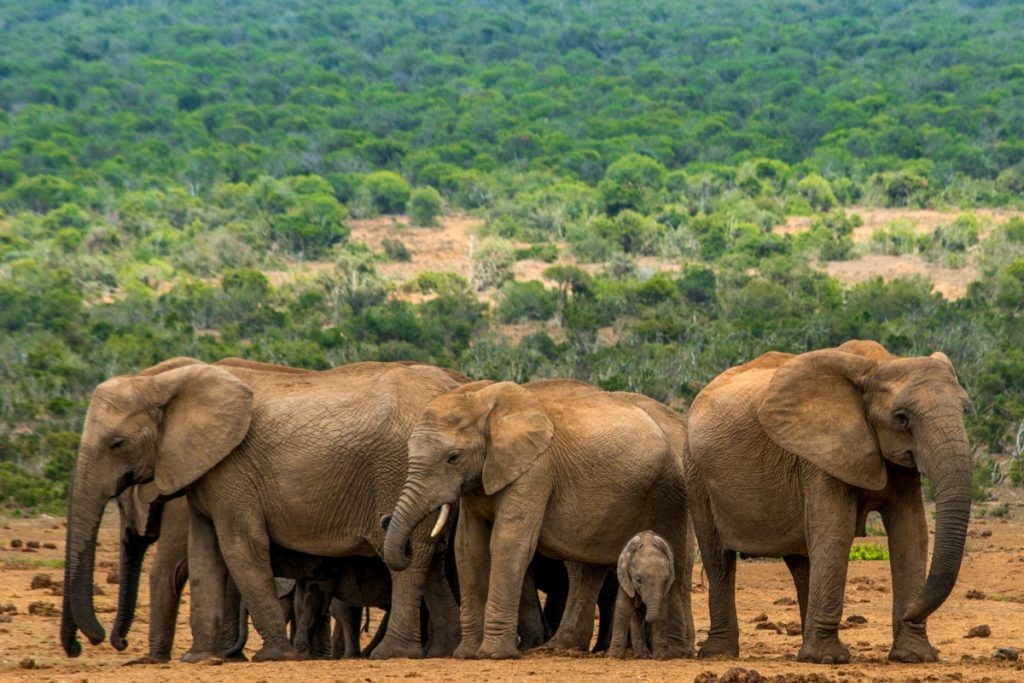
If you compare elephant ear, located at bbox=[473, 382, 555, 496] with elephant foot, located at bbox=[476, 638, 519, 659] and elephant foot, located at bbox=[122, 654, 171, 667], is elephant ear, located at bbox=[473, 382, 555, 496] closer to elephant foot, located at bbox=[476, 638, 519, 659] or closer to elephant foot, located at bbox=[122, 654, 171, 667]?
elephant foot, located at bbox=[476, 638, 519, 659]

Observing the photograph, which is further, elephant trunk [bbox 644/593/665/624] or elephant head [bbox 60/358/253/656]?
elephant head [bbox 60/358/253/656]

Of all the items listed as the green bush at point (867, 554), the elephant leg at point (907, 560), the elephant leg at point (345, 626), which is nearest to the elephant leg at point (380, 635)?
the elephant leg at point (345, 626)

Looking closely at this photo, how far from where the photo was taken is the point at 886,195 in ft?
164

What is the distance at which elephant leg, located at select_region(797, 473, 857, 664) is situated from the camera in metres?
9.61

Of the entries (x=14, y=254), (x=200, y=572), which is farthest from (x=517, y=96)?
(x=200, y=572)

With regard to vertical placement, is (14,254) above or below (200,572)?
below

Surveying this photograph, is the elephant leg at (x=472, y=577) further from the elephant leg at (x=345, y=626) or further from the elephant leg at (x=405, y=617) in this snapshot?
the elephant leg at (x=345, y=626)

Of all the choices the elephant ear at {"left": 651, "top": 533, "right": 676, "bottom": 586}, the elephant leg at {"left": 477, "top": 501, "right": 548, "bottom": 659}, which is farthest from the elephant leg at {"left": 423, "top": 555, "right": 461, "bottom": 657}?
the elephant ear at {"left": 651, "top": 533, "right": 676, "bottom": 586}

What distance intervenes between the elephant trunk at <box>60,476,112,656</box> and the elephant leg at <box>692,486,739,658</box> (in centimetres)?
320

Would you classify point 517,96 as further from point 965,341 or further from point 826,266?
point 965,341

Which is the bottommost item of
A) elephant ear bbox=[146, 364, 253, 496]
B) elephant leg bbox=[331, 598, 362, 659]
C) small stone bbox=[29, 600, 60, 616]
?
small stone bbox=[29, 600, 60, 616]

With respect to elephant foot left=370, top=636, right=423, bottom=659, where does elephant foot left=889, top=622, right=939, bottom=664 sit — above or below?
above

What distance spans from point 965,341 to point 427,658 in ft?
59.9

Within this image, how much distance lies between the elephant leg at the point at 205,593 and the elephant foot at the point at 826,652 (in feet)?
10.7
